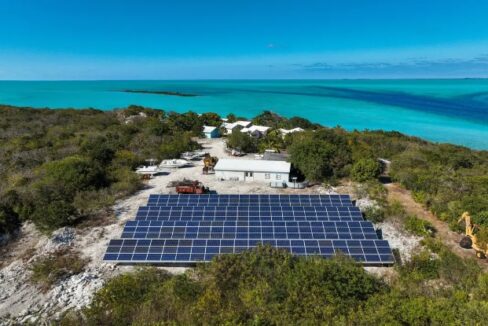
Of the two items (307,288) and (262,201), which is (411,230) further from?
(307,288)

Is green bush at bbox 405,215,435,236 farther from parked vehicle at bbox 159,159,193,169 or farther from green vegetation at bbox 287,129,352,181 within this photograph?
parked vehicle at bbox 159,159,193,169

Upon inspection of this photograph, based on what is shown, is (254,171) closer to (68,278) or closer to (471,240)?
(471,240)

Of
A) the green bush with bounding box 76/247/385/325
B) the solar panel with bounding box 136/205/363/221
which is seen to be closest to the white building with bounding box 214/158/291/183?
the solar panel with bounding box 136/205/363/221

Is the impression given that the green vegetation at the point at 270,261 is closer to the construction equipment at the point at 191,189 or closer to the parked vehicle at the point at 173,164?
the parked vehicle at the point at 173,164

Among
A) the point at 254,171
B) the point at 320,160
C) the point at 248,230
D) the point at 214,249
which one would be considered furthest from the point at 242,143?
the point at 214,249

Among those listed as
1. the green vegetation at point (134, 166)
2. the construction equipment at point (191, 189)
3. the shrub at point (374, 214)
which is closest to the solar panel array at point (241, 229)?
the shrub at point (374, 214)

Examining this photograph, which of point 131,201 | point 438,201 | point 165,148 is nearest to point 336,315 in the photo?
point 438,201
